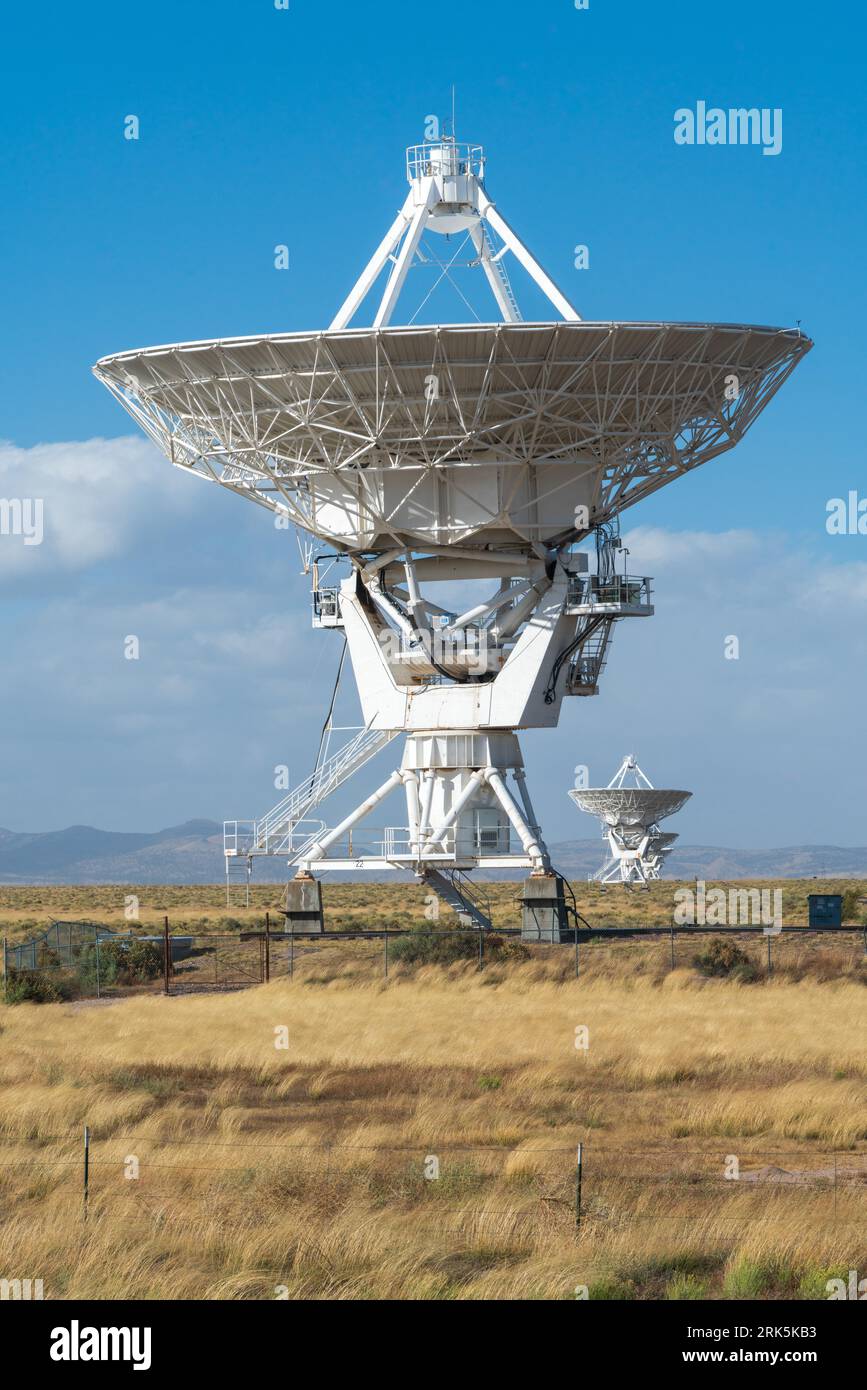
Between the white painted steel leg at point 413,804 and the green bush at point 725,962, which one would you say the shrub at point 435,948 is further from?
the green bush at point 725,962

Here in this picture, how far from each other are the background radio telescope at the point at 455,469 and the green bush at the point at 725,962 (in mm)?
4911

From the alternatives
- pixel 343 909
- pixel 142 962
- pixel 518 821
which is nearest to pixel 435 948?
pixel 518 821

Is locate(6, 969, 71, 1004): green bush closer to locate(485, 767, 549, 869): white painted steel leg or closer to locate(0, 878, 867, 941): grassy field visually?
locate(485, 767, 549, 869): white painted steel leg

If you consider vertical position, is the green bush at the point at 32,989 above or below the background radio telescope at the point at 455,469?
below

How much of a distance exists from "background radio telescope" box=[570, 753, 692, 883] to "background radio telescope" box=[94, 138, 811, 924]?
30707 millimetres

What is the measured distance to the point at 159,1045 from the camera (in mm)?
25406

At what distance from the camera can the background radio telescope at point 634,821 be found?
242 ft

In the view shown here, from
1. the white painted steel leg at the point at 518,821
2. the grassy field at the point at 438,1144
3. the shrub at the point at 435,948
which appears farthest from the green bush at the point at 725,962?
the shrub at the point at 435,948

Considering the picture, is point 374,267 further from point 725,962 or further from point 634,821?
point 634,821

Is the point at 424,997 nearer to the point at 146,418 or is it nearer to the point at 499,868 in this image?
the point at 499,868

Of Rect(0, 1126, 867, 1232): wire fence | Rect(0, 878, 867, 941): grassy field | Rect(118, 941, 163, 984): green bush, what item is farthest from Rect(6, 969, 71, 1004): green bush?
Rect(0, 878, 867, 941): grassy field

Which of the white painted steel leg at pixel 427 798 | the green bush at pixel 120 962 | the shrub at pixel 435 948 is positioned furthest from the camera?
the white painted steel leg at pixel 427 798

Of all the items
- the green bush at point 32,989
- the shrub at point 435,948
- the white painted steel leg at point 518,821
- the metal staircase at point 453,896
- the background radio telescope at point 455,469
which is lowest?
the green bush at point 32,989

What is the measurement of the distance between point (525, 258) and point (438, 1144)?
2638 cm
